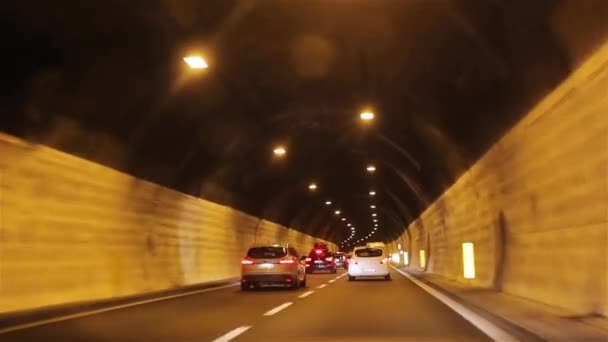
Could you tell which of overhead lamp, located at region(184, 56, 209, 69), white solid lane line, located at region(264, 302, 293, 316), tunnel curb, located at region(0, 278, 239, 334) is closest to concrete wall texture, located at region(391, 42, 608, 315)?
white solid lane line, located at region(264, 302, 293, 316)

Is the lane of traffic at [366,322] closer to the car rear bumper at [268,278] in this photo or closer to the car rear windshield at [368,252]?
the car rear bumper at [268,278]

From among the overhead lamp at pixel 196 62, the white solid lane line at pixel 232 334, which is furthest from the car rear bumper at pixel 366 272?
the white solid lane line at pixel 232 334

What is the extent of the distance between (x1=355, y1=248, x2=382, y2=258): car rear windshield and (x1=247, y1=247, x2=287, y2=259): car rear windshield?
27.0ft

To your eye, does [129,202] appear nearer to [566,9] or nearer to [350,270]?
[350,270]

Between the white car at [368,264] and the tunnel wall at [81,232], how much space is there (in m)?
7.70

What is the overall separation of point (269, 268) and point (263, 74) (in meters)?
11.6

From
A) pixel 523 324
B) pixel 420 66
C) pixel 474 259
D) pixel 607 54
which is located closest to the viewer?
pixel 607 54

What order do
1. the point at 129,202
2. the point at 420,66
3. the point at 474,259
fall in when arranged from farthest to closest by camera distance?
the point at 474,259, the point at 129,202, the point at 420,66

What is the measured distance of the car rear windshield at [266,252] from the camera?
29219 millimetres

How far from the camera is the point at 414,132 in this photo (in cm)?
2622

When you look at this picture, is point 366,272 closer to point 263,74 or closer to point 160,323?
point 263,74

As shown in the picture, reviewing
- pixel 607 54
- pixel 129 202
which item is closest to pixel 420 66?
pixel 607 54

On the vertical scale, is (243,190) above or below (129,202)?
above

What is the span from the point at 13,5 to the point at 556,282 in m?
11.6
